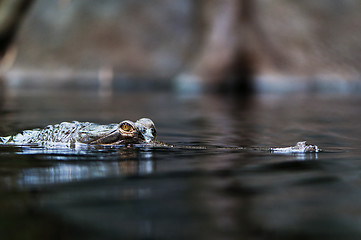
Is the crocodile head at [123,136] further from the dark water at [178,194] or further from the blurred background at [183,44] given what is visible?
the blurred background at [183,44]

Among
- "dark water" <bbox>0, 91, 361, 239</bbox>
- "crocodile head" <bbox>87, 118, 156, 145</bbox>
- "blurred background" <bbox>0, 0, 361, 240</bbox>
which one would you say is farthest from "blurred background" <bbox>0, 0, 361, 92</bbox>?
"crocodile head" <bbox>87, 118, 156, 145</bbox>

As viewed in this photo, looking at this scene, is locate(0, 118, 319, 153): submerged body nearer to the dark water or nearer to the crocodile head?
the crocodile head

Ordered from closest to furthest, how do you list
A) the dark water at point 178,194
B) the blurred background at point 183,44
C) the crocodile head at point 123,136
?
1. the dark water at point 178,194
2. the crocodile head at point 123,136
3. the blurred background at point 183,44

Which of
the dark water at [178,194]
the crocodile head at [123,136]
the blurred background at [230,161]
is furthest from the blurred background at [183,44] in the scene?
the crocodile head at [123,136]

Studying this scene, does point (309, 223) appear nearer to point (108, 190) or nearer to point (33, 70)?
point (108, 190)

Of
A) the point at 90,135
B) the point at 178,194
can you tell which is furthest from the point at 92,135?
the point at 178,194

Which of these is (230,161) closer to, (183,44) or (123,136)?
(123,136)
